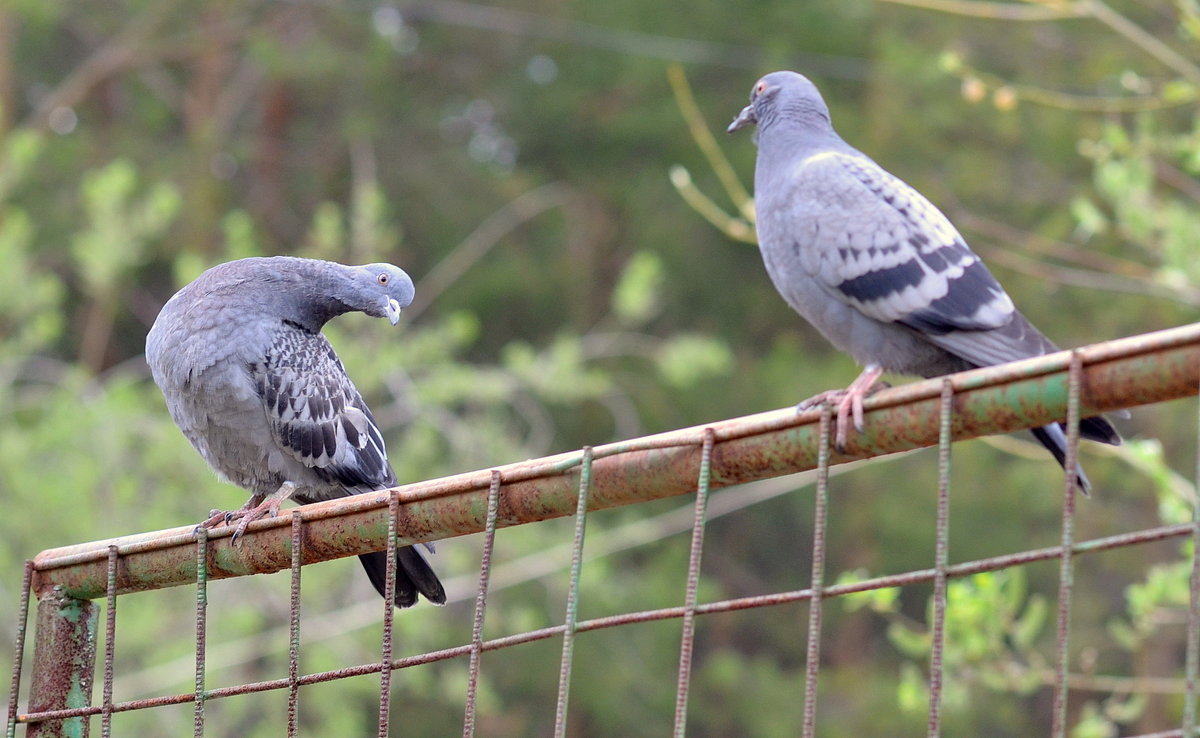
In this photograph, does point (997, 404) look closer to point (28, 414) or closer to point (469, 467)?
point (469, 467)

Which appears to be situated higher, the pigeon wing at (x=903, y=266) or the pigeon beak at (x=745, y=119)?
the pigeon beak at (x=745, y=119)

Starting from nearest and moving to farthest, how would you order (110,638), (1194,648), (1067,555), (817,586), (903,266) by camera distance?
1. (1194,648)
2. (1067,555)
3. (817,586)
4. (110,638)
5. (903,266)

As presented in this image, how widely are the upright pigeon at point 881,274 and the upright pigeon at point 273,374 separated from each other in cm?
121

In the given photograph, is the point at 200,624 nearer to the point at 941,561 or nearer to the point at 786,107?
the point at 941,561

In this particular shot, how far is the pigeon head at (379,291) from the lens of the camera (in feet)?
14.2

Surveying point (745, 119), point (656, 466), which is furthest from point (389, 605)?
point (745, 119)

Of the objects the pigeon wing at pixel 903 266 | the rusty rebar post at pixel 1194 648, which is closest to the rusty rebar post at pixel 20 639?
the pigeon wing at pixel 903 266

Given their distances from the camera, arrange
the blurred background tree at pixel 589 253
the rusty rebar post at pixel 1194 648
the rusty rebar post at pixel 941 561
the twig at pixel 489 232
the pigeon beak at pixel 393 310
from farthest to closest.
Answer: the twig at pixel 489 232
the blurred background tree at pixel 589 253
the pigeon beak at pixel 393 310
the rusty rebar post at pixel 941 561
the rusty rebar post at pixel 1194 648

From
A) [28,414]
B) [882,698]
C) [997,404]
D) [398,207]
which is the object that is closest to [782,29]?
[398,207]

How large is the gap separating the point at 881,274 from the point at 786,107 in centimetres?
98

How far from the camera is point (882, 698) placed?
1670 cm

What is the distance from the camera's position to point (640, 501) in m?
2.47

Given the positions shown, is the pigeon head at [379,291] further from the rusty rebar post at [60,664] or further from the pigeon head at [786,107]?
the rusty rebar post at [60,664]

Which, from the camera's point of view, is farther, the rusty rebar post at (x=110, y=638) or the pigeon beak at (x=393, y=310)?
the pigeon beak at (x=393, y=310)
